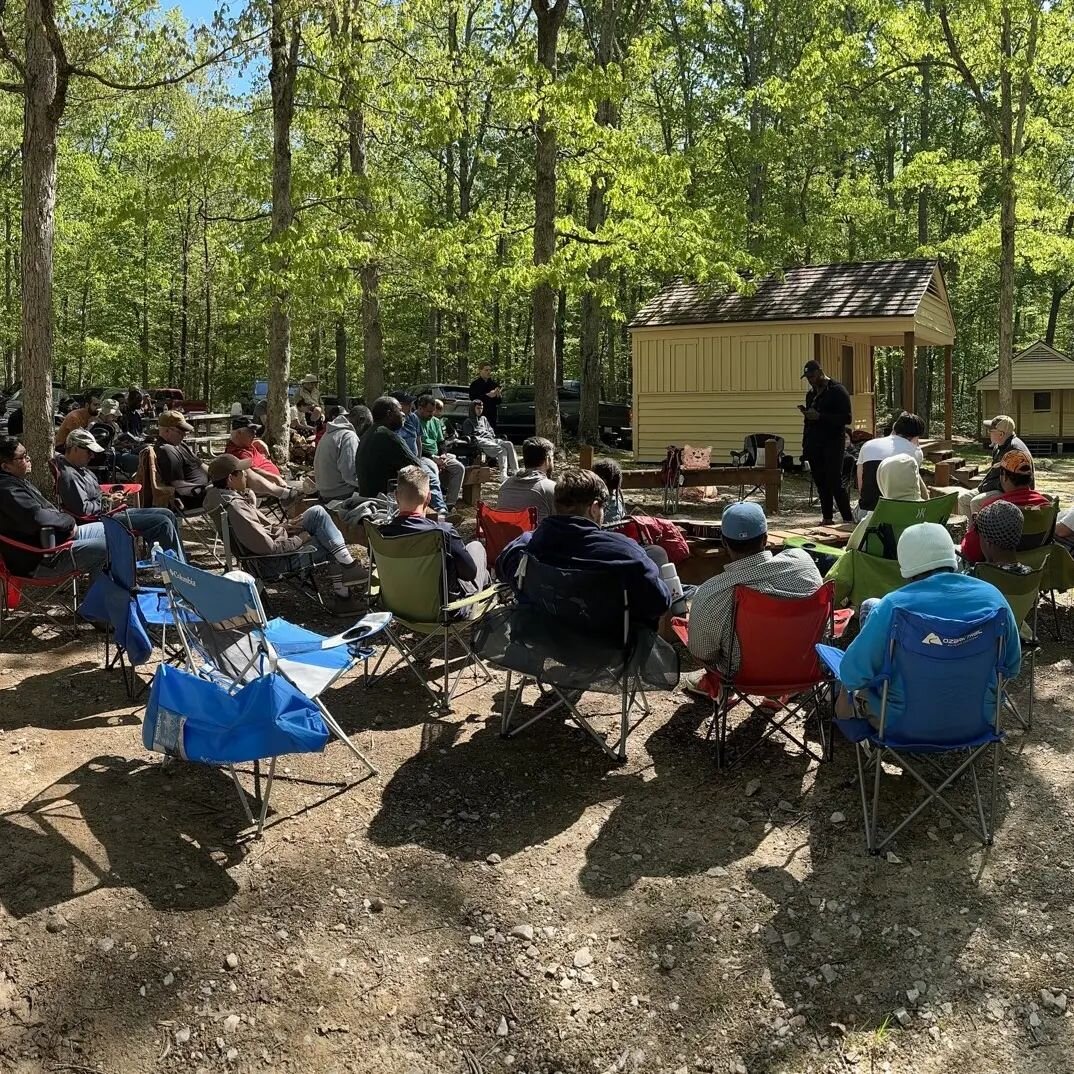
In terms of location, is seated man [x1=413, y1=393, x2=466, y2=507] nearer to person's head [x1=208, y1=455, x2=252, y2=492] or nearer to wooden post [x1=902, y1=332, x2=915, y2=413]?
person's head [x1=208, y1=455, x2=252, y2=492]

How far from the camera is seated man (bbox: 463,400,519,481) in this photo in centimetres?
1358

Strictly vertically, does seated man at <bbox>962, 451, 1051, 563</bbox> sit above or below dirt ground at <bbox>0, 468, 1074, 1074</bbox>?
above

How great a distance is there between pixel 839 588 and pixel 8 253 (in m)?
35.0

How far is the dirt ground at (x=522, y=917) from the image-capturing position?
2902 mm

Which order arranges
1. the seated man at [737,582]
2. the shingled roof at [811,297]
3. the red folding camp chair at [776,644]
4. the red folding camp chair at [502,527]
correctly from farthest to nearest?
the shingled roof at [811,297]
the red folding camp chair at [502,527]
the seated man at [737,582]
the red folding camp chair at [776,644]

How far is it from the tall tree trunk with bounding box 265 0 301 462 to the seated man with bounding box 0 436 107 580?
5460 millimetres

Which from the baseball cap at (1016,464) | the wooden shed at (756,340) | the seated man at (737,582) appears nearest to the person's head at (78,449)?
the seated man at (737,582)

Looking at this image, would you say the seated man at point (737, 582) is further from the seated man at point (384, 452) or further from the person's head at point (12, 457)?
the person's head at point (12, 457)

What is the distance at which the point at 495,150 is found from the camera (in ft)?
92.2

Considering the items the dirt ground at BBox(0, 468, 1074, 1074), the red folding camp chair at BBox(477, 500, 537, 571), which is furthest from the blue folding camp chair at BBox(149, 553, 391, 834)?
the red folding camp chair at BBox(477, 500, 537, 571)

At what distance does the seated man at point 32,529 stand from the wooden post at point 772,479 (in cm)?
720

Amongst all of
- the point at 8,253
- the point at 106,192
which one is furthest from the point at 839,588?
the point at 8,253

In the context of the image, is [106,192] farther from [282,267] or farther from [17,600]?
[17,600]

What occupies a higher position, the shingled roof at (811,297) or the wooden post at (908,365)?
the shingled roof at (811,297)
